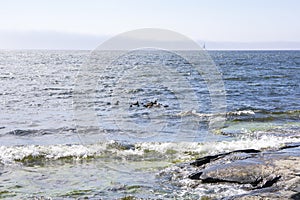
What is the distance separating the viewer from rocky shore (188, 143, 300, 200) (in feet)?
32.1

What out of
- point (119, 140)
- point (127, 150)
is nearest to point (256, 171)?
point (127, 150)

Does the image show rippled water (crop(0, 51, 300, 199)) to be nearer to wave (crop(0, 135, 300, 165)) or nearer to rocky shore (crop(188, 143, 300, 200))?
wave (crop(0, 135, 300, 165))

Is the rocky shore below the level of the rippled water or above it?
above

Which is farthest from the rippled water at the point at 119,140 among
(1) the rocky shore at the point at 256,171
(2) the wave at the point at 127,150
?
(1) the rocky shore at the point at 256,171

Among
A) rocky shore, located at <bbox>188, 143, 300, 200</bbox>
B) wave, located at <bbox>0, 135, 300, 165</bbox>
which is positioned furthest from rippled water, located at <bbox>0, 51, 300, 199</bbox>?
rocky shore, located at <bbox>188, 143, 300, 200</bbox>

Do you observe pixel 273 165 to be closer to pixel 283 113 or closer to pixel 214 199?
pixel 214 199

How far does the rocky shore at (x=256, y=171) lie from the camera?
32.1ft

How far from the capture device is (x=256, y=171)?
35.2 feet

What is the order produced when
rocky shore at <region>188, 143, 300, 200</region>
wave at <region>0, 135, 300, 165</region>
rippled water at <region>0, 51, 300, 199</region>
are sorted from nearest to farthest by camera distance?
rocky shore at <region>188, 143, 300, 200</region> → rippled water at <region>0, 51, 300, 199</region> → wave at <region>0, 135, 300, 165</region>

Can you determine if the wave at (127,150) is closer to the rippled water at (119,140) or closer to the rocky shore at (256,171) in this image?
the rippled water at (119,140)

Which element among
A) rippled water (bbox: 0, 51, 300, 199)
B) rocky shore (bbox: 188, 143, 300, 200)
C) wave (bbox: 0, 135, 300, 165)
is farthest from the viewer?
wave (bbox: 0, 135, 300, 165)

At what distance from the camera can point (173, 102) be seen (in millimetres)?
35219

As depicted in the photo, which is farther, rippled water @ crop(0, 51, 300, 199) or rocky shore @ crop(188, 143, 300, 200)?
rippled water @ crop(0, 51, 300, 199)

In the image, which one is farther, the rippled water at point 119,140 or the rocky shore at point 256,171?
the rippled water at point 119,140
